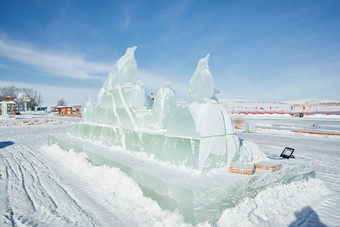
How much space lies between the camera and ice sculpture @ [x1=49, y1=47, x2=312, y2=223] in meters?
3.03

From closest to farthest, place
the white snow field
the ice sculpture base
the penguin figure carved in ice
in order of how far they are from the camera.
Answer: the ice sculpture base, the white snow field, the penguin figure carved in ice

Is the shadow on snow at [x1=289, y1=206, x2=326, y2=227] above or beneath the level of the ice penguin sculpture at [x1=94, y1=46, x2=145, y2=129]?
beneath

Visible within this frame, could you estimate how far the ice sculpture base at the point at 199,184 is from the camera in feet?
9.32

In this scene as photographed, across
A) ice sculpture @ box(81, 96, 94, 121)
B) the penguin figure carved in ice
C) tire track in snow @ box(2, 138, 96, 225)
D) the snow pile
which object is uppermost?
the penguin figure carved in ice

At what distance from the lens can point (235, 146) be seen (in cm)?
415

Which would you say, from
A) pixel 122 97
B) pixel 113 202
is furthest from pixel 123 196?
pixel 122 97

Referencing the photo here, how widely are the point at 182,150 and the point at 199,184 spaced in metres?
0.91

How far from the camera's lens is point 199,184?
305 centimetres

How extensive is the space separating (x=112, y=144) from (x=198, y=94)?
3.07 meters

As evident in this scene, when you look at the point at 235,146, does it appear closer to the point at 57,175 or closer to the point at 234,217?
the point at 234,217

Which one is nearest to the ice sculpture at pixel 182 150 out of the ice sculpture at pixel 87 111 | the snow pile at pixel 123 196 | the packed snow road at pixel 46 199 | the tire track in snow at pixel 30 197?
the snow pile at pixel 123 196

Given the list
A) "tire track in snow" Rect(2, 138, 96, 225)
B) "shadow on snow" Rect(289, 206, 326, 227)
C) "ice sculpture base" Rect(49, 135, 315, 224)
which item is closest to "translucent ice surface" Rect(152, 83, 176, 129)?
"ice sculpture base" Rect(49, 135, 315, 224)

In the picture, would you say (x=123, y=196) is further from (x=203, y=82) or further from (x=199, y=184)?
(x=203, y=82)

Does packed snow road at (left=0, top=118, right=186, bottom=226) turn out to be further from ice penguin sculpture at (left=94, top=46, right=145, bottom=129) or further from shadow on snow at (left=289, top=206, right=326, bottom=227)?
shadow on snow at (left=289, top=206, right=326, bottom=227)
